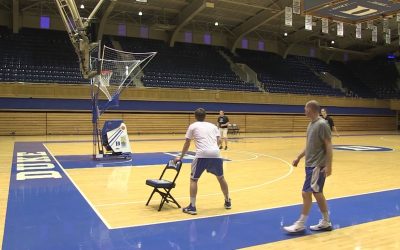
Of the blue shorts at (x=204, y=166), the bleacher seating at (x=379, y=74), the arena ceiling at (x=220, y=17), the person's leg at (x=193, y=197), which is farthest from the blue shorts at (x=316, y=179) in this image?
the bleacher seating at (x=379, y=74)

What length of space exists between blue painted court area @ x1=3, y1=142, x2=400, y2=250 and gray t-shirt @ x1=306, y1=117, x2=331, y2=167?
101cm

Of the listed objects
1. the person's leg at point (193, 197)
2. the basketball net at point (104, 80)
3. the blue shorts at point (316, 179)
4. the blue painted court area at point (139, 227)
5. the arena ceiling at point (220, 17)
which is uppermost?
the arena ceiling at point (220, 17)

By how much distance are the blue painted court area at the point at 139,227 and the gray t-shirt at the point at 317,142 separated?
3.32 feet

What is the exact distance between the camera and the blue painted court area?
5023mm

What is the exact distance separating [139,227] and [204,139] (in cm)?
174

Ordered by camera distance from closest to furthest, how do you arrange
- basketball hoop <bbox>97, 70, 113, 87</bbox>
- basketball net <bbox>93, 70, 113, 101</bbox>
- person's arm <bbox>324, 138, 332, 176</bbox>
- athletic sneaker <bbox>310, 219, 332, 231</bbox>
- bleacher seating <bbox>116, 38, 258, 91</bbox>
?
person's arm <bbox>324, 138, 332, 176</bbox>, athletic sneaker <bbox>310, 219, 332, 231</bbox>, basketball net <bbox>93, 70, 113, 101</bbox>, basketball hoop <bbox>97, 70, 113, 87</bbox>, bleacher seating <bbox>116, 38, 258, 91</bbox>

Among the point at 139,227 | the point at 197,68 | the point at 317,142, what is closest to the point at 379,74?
the point at 197,68

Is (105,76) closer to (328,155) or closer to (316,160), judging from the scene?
(316,160)

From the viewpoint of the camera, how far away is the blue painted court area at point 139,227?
5023 millimetres

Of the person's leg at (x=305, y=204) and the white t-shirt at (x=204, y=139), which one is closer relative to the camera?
the person's leg at (x=305, y=204)

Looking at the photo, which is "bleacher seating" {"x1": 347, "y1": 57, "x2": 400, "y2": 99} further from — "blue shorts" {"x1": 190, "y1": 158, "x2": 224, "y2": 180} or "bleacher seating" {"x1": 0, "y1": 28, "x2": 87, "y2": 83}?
"blue shorts" {"x1": 190, "y1": 158, "x2": 224, "y2": 180}

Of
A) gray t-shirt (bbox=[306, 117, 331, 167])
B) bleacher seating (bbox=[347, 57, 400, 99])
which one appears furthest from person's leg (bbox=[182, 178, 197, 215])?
bleacher seating (bbox=[347, 57, 400, 99])

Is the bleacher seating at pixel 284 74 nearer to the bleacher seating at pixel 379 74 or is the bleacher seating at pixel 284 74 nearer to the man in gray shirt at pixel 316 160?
the bleacher seating at pixel 379 74

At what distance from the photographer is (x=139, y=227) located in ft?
18.8
